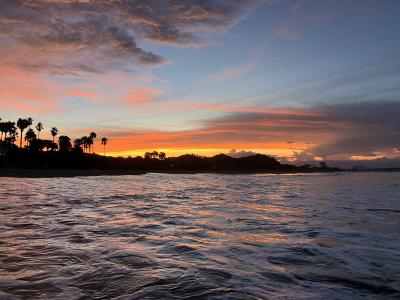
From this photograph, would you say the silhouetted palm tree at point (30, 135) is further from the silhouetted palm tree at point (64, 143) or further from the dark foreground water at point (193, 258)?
the dark foreground water at point (193, 258)

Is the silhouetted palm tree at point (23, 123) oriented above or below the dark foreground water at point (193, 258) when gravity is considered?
above

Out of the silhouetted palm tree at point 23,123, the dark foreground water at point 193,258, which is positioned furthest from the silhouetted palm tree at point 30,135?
the dark foreground water at point 193,258

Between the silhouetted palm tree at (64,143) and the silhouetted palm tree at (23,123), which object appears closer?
the silhouetted palm tree at (23,123)

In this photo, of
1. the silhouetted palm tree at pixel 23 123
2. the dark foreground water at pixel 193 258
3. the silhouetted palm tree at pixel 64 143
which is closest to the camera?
the dark foreground water at pixel 193 258

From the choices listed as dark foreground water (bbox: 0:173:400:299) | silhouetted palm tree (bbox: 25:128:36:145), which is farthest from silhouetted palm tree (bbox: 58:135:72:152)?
dark foreground water (bbox: 0:173:400:299)

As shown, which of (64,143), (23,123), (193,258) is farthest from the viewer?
(64,143)

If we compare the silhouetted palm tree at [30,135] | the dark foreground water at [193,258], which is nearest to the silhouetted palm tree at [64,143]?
the silhouetted palm tree at [30,135]

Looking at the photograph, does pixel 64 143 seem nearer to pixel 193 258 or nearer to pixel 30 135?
pixel 30 135

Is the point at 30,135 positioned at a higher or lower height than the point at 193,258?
higher

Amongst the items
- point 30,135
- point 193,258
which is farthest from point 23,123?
point 193,258

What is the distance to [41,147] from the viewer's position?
13200cm

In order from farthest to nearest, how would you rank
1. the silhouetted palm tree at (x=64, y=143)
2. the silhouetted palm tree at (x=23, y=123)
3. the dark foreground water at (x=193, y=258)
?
the silhouetted palm tree at (x=64, y=143) < the silhouetted palm tree at (x=23, y=123) < the dark foreground water at (x=193, y=258)

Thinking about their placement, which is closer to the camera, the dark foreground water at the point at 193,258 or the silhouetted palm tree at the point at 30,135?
the dark foreground water at the point at 193,258

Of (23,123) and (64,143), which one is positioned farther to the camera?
(64,143)
